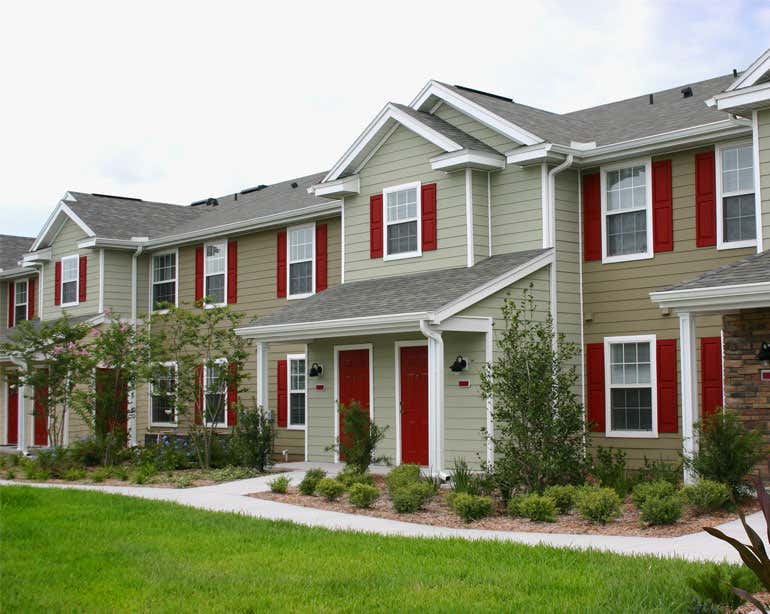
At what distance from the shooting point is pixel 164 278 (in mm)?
24828

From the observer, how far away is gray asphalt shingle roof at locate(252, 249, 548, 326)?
50.5 feet

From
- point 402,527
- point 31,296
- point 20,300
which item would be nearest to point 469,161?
point 402,527

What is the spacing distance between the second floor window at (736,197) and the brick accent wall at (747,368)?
4.81ft

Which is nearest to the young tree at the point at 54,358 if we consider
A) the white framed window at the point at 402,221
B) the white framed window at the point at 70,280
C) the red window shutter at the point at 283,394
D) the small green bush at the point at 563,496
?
the red window shutter at the point at 283,394

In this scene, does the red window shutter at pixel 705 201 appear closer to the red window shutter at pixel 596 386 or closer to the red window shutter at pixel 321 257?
the red window shutter at pixel 596 386

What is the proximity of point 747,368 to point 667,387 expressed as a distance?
1942mm

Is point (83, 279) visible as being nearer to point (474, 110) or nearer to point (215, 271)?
point (215, 271)

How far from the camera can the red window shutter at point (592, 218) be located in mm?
16109

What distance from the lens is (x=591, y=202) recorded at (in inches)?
639

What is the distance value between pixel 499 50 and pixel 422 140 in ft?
13.4

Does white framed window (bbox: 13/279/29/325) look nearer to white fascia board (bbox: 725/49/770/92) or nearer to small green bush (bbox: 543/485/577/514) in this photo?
small green bush (bbox: 543/485/577/514)

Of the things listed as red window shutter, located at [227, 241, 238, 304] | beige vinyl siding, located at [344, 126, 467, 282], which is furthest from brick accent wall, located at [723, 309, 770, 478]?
red window shutter, located at [227, 241, 238, 304]

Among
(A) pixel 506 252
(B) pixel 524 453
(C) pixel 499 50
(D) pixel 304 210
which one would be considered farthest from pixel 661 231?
(D) pixel 304 210

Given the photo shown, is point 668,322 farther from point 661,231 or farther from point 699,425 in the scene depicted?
point 699,425
